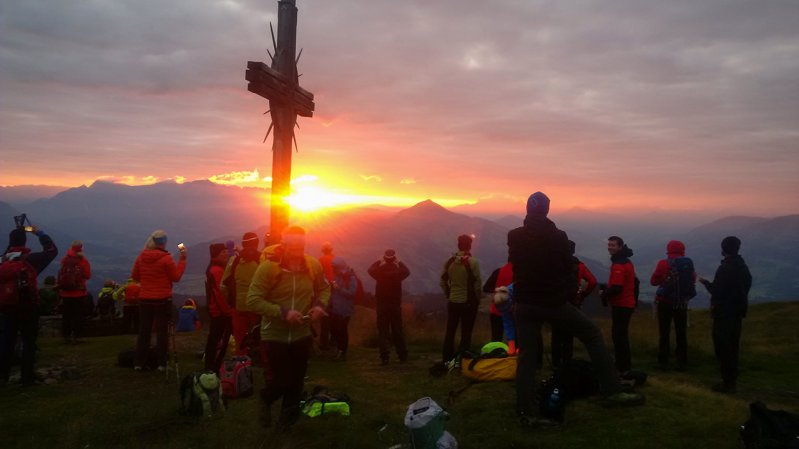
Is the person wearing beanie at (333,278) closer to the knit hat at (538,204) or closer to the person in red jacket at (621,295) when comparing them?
the person in red jacket at (621,295)

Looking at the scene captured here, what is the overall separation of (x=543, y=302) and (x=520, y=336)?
1.93 ft

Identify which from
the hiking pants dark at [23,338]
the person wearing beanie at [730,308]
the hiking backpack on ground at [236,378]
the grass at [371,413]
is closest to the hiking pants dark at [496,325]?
the grass at [371,413]

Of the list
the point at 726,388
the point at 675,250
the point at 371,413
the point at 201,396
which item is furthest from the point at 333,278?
the point at 726,388

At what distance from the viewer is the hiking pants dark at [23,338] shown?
881cm

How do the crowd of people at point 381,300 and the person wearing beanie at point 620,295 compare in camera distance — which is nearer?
the crowd of people at point 381,300

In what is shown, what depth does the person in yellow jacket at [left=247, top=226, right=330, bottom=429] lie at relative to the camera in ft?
19.6

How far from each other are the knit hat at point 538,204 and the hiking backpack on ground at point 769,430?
120 inches

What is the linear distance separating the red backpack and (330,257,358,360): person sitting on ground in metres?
5.54

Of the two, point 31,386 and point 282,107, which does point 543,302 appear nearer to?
point 282,107

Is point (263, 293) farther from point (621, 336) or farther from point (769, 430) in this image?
point (621, 336)

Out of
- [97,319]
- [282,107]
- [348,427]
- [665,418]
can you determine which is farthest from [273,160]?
[97,319]

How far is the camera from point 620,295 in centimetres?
935

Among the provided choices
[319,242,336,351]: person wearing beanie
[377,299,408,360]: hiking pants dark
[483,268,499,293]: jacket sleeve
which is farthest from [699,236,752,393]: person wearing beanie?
[319,242,336,351]: person wearing beanie

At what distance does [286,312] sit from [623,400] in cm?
448
